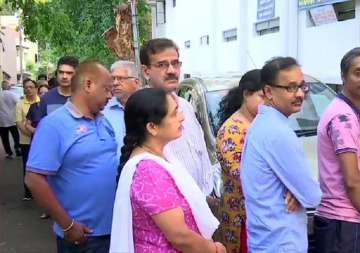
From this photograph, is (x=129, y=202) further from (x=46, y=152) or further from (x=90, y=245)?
(x=90, y=245)

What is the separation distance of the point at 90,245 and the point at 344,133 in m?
1.55

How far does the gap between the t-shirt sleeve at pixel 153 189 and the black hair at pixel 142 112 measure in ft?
0.55

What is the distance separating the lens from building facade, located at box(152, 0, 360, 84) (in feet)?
34.4

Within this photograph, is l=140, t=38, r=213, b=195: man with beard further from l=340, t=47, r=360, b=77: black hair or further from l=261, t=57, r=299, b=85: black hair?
l=340, t=47, r=360, b=77: black hair

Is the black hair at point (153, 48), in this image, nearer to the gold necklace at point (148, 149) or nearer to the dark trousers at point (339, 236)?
the gold necklace at point (148, 149)

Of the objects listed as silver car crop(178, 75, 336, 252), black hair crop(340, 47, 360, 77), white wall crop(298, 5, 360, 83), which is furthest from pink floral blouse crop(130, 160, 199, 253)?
white wall crop(298, 5, 360, 83)

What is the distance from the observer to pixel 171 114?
7.79 ft

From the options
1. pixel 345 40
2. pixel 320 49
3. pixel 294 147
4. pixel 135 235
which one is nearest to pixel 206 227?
pixel 135 235

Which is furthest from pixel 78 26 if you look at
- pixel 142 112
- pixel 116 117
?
pixel 142 112

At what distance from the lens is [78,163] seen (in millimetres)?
3105

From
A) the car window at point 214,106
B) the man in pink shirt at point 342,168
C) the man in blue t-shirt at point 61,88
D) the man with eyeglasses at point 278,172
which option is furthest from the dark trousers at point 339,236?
the man in blue t-shirt at point 61,88

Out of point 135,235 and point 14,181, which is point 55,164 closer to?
point 135,235

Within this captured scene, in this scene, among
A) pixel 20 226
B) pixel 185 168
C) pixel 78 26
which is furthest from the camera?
pixel 78 26

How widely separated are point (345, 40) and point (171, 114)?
8432 millimetres
